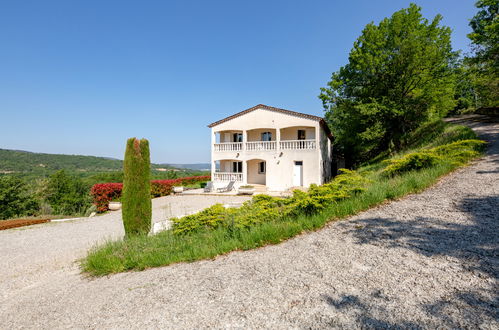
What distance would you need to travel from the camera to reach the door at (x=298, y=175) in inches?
764

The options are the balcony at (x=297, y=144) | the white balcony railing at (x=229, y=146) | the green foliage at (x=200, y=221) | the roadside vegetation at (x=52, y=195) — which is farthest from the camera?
the roadside vegetation at (x=52, y=195)

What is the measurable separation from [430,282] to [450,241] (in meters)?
1.41

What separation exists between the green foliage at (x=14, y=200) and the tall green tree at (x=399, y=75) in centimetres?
3942

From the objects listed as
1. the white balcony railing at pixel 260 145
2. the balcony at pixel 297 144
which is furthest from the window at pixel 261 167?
the balcony at pixel 297 144

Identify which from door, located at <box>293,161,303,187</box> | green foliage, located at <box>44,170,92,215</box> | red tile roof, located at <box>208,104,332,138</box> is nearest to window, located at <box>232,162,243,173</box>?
red tile roof, located at <box>208,104,332,138</box>

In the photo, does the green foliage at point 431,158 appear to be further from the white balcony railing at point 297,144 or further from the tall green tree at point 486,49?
the white balcony railing at point 297,144

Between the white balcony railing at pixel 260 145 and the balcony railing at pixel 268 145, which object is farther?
the white balcony railing at pixel 260 145

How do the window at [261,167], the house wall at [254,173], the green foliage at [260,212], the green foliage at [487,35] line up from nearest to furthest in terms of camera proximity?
the green foliage at [260,212] → the green foliage at [487,35] → the house wall at [254,173] → the window at [261,167]

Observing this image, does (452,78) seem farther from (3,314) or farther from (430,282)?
(3,314)

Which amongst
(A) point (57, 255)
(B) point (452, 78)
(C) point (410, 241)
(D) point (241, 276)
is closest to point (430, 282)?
(C) point (410, 241)

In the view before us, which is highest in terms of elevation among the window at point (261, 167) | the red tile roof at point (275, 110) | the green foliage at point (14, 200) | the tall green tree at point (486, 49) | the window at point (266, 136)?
the tall green tree at point (486, 49)

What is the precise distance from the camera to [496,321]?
1.94 metres

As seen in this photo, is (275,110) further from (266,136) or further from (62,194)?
(62,194)

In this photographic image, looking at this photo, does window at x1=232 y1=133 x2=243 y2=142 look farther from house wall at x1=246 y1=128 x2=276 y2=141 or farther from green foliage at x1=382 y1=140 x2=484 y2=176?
green foliage at x1=382 y1=140 x2=484 y2=176
